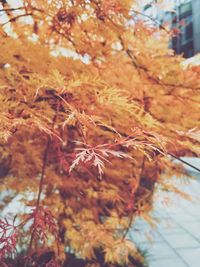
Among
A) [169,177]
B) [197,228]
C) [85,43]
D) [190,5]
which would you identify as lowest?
[197,228]

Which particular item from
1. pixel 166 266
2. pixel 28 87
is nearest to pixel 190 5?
pixel 166 266

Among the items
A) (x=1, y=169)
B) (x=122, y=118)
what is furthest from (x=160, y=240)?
(x=122, y=118)

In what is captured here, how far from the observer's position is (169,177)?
2.78 meters

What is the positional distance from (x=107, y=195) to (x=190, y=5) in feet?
72.6

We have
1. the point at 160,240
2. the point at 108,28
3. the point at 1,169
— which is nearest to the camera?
the point at 108,28

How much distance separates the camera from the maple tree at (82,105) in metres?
1.34

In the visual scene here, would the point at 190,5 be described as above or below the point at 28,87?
above

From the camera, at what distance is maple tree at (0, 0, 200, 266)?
4.39 ft

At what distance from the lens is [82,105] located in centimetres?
142

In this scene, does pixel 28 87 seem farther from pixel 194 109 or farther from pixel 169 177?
pixel 169 177

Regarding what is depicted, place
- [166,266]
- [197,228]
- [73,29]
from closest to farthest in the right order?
1. [73,29]
2. [166,266]
3. [197,228]

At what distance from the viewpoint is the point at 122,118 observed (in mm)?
1737

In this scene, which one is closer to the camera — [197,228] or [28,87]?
[28,87]

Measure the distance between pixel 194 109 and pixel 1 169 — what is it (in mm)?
1791
